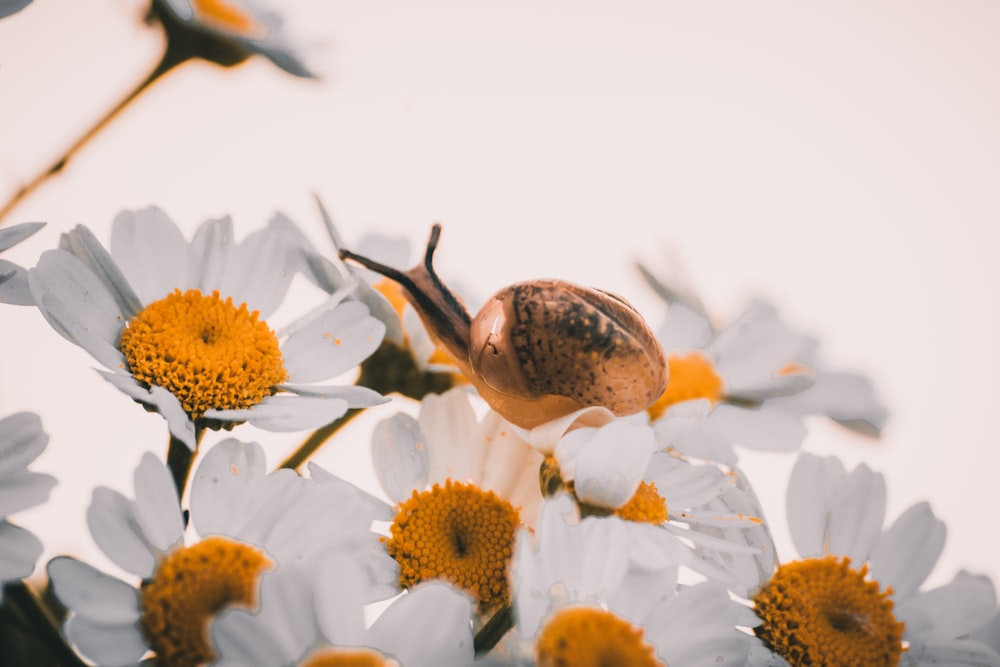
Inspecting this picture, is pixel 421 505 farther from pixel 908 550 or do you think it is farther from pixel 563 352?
pixel 908 550

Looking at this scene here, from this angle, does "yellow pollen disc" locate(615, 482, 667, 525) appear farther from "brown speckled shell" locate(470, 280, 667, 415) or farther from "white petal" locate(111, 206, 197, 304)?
"white petal" locate(111, 206, 197, 304)

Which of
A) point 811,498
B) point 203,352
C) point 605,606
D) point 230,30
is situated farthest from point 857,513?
point 230,30

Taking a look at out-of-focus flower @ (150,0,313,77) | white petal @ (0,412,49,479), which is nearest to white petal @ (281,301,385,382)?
white petal @ (0,412,49,479)

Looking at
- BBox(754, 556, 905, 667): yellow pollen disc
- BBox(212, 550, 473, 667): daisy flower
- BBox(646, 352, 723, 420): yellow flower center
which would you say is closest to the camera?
BBox(212, 550, 473, 667): daisy flower

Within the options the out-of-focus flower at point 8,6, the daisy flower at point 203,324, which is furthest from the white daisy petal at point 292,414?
the out-of-focus flower at point 8,6

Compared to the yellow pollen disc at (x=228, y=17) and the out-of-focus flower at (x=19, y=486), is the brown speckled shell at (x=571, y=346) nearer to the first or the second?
the out-of-focus flower at (x=19, y=486)

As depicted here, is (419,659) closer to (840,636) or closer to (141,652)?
(141,652)

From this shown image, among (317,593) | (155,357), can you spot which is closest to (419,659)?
(317,593)
